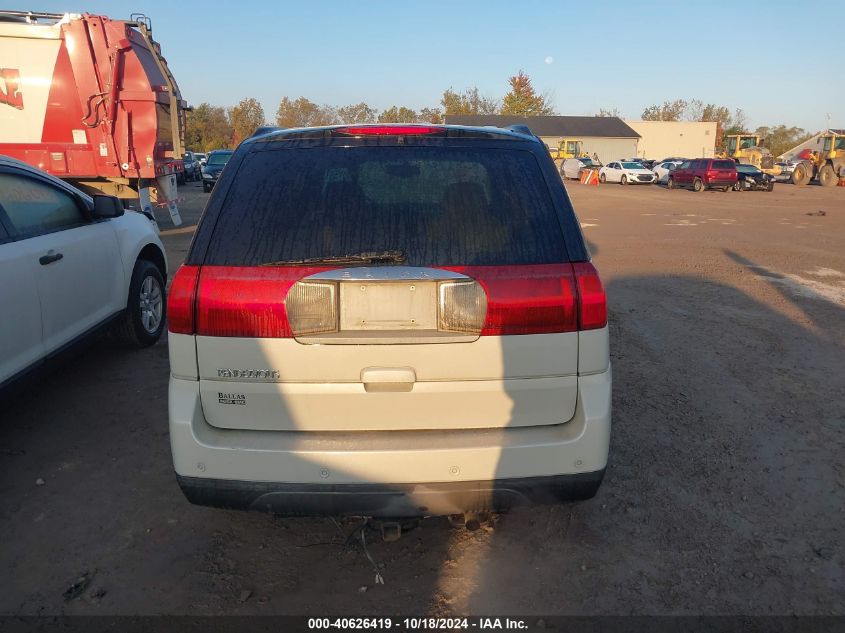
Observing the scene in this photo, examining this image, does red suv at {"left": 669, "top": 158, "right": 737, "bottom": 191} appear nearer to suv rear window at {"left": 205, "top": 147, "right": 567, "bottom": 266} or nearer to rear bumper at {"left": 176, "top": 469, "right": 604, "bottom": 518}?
suv rear window at {"left": 205, "top": 147, "right": 567, "bottom": 266}

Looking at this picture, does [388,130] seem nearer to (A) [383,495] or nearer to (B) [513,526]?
(A) [383,495]

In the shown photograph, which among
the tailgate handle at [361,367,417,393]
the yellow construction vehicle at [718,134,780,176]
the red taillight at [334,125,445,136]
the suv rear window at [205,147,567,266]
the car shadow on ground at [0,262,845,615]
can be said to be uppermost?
the yellow construction vehicle at [718,134,780,176]

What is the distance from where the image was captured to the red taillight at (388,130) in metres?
2.79

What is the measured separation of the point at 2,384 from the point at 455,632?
2.99 meters

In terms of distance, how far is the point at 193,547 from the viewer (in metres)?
3.11

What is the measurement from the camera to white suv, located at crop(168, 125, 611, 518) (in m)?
2.46

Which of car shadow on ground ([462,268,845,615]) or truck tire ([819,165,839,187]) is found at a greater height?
truck tire ([819,165,839,187])

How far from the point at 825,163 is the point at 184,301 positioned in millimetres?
43159

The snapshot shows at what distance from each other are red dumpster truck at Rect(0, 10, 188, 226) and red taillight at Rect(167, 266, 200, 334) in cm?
1055

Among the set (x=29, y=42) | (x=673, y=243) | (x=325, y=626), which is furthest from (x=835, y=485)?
(x=29, y=42)

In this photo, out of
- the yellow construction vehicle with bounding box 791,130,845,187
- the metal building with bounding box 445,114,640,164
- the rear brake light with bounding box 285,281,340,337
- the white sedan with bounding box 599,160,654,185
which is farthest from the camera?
the metal building with bounding box 445,114,640,164

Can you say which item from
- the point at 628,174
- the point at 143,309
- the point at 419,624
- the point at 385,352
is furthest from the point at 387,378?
the point at 628,174

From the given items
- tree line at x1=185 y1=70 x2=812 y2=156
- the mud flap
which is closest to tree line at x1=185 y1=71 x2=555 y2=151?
tree line at x1=185 y1=70 x2=812 y2=156

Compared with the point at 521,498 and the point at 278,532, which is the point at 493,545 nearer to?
the point at 521,498
